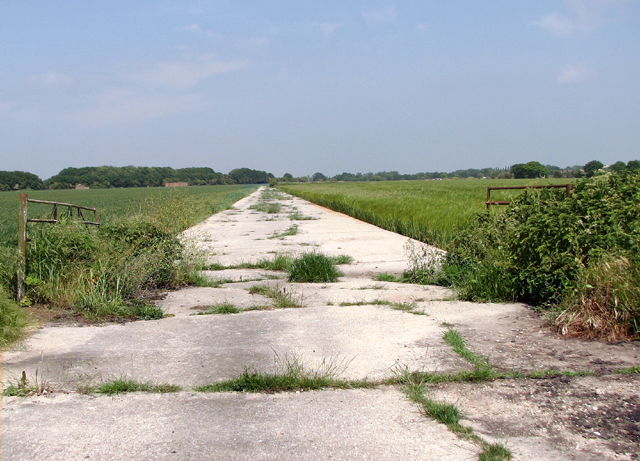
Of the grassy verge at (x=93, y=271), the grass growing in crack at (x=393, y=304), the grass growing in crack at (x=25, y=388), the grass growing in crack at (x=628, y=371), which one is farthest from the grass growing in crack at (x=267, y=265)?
the grass growing in crack at (x=628, y=371)

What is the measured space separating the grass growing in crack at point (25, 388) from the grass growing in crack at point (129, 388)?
334mm

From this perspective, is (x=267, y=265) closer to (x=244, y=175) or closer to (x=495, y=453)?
(x=495, y=453)

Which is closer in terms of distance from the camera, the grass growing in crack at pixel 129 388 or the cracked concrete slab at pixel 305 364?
the cracked concrete slab at pixel 305 364

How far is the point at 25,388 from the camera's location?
3211mm

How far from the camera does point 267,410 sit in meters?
→ 2.98

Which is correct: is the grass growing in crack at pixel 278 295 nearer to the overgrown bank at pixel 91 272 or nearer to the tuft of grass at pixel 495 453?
the overgrown bank at pixel 91 272

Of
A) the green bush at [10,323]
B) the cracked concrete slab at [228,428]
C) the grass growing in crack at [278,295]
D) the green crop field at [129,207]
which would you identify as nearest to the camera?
the cracked concrete slab at [228,428]

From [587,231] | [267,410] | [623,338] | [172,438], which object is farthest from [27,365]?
[587,231]

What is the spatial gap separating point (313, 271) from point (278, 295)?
1.42 m

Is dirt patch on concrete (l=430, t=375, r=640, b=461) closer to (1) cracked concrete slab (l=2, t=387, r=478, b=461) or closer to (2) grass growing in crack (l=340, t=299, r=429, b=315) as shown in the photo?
→ (1) cracked concrete slab (l=2, t=387, r=478, b=461)

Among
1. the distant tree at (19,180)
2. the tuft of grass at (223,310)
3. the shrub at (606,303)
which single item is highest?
the distant tree at (19,180)

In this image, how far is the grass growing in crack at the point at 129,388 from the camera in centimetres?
322

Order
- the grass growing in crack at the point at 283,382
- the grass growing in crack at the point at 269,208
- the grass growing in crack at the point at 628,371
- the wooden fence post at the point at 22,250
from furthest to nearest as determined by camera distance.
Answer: the grass growing in crack at the point at 269,208
the wooden fence post at the point at 22,250
the grass growing in crack at the point at 628,371
the grass growing in crack at the point at 283,382

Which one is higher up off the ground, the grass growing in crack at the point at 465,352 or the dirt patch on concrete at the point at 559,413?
the grass growing in crack at the point at 465,352
